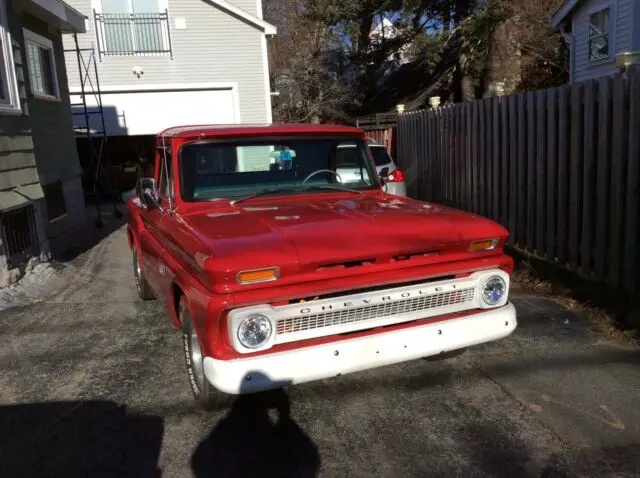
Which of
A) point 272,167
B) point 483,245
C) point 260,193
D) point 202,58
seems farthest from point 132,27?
point 483,245

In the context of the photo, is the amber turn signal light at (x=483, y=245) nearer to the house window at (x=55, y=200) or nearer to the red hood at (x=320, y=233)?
the red hood at (x=320, y=233)

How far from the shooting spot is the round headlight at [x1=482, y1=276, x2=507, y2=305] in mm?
3374

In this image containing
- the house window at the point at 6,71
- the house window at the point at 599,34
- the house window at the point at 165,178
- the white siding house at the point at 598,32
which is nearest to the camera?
the house window at the point at 165,178

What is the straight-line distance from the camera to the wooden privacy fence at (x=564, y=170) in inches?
192

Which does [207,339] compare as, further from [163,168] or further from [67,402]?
[163,168]

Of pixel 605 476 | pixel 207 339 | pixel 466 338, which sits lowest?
pixel 605 476

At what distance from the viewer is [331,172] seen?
4430 mm

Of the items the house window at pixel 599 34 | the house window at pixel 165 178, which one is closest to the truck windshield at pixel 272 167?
the house window at pixel 165 178

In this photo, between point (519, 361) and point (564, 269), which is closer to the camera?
point (519, 361)

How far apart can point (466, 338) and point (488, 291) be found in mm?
342

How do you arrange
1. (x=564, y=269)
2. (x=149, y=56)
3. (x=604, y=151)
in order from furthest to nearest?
(x=149, y=56), (x=564, y=269), (x=604, y=151)

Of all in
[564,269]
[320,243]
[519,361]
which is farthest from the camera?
[564,269]

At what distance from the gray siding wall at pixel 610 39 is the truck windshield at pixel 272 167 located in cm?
1392

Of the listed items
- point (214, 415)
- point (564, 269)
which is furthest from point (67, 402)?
point (564, 269)
